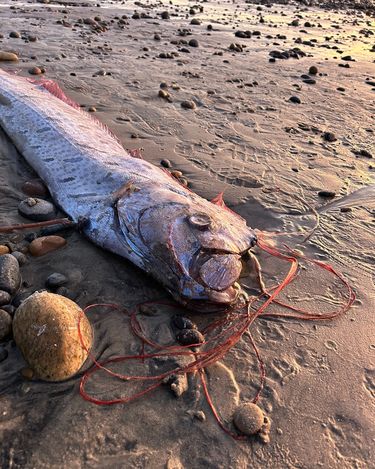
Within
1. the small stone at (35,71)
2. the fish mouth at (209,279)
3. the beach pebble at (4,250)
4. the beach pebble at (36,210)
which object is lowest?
the small stone at (35,71)

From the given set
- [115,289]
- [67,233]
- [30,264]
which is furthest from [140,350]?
[67,233]

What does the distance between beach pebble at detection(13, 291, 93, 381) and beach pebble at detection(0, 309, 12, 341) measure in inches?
3.6

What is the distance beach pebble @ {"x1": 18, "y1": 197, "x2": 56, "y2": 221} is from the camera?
13.7 ft

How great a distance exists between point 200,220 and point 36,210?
1686 millimetres

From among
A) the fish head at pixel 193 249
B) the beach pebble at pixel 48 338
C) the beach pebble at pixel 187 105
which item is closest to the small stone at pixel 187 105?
the beach pebble at pixel 187 105

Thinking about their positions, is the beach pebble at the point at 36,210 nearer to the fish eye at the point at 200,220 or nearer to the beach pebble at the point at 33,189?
the beach pebble at the point at 33,189

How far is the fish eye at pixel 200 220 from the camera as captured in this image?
338cm

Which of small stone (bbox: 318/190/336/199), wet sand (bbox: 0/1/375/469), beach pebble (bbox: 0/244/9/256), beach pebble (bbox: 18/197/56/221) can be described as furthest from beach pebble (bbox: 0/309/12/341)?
small stone (bbox: 318/190/336/199)

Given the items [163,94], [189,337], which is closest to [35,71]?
[163,94]

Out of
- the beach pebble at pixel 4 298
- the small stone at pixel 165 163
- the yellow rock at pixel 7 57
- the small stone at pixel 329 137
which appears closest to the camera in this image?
the beach pebble at pixel 4 298

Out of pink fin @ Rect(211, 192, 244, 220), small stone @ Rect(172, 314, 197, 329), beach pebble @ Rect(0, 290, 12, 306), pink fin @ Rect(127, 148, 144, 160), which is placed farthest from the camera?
pink fin @ Rect(127, 148, 144, 160)

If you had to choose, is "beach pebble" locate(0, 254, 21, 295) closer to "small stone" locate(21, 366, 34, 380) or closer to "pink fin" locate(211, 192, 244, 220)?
"small stone" locate(21, 366, 34, 380)

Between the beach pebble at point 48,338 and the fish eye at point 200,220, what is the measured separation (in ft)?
3.65

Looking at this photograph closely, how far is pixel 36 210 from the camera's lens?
4184mm
